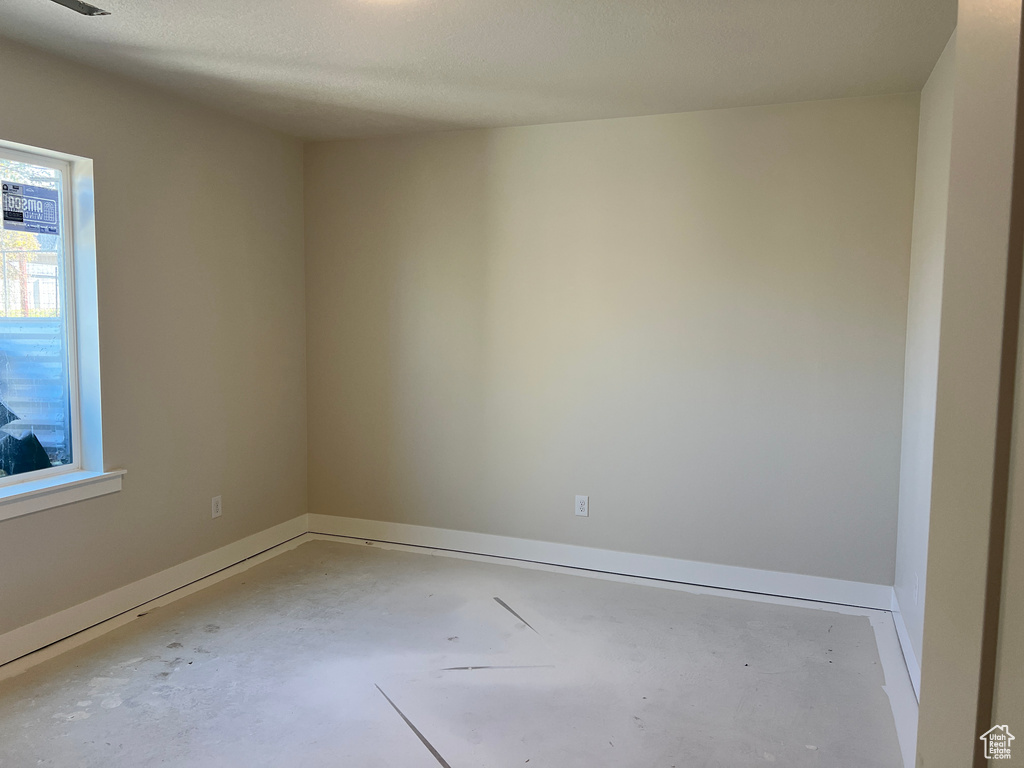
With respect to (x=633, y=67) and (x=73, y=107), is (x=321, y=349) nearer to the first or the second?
(x=73, y=107)

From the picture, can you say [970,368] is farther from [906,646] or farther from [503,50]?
[906,646]

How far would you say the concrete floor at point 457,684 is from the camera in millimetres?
2408

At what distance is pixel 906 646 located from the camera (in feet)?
10.1

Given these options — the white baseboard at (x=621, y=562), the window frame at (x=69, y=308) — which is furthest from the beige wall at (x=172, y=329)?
the white baseboard at (x=621, y=562)

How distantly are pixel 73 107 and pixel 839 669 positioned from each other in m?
4.12

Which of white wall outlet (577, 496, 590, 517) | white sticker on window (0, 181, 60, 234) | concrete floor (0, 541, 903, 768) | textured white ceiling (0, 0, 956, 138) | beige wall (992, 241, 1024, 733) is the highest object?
textured white ceiling (0, 0, 956, 138)

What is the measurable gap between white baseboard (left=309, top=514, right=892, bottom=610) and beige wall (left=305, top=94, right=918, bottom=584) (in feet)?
0.22

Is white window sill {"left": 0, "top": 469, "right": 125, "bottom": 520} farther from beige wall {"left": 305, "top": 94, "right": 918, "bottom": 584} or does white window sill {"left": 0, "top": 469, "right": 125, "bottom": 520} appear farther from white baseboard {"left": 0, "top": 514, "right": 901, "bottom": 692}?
beige wall {"left": 305, "top": 94, "right": 918, "bottom": 584}

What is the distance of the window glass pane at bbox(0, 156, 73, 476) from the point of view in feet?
10.1

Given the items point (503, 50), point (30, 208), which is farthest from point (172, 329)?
point (503, 50)

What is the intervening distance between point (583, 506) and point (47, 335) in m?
2.88

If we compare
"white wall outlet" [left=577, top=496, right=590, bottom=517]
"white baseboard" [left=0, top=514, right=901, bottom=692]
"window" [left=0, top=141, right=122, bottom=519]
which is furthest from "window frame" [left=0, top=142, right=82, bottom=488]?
"white wall outlet" [left=577, top=496, right=590, bottom=517]

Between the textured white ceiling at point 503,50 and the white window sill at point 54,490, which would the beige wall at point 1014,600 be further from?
the white window sill at point 54,490

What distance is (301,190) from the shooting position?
Result: 4.70 metres
